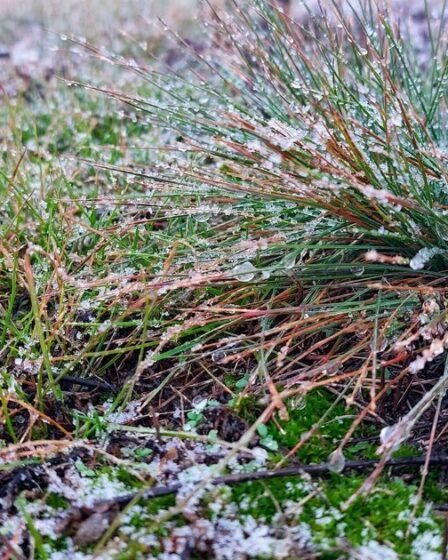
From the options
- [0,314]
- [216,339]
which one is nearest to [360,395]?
[216,339]

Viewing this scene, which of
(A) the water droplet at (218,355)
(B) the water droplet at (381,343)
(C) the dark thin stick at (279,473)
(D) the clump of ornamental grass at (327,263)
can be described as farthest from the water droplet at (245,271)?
(C) the dark thin stick at (279,473)

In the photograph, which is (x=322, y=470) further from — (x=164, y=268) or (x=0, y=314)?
(x=0, y=314)

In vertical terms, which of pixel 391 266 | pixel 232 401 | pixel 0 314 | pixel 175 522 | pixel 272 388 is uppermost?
pixel 391 266

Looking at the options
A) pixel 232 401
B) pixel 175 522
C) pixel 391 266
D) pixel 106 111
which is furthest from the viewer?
pixel 106 111

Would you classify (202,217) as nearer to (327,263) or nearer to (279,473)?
(327,263)

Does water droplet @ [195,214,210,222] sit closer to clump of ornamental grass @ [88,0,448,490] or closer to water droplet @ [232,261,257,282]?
clump of ornamental grass @ [88,0,448,490]

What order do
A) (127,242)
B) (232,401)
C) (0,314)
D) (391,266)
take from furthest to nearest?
1. (127,242)
2. (0,314)
3. (391,266)
4. (232,401)
